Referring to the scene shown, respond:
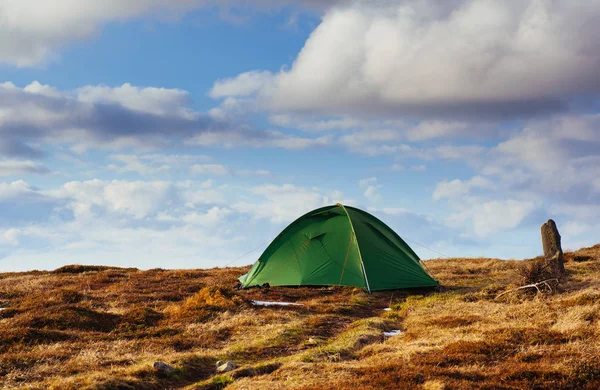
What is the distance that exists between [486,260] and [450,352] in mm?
24263

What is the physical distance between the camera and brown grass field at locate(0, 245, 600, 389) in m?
11.7

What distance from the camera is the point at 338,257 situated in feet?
82.6

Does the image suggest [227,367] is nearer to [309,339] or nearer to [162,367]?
[162,367]

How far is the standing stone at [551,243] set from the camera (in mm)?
23500

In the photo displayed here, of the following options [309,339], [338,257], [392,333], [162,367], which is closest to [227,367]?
[162,367]

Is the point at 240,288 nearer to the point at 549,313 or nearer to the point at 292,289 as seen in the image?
the point at 292,289

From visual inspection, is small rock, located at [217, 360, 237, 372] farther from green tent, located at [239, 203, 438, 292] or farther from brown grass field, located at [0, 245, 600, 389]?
green tent, located at [239, 203, 438, 292]

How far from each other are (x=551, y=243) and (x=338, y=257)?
9014 mm

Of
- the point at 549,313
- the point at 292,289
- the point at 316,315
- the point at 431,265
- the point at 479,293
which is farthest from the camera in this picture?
the point at 431,265

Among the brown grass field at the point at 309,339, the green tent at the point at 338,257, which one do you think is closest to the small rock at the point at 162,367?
the brown grass field at the point at 309,339

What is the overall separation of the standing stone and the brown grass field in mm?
1183

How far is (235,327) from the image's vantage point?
18.0 meters

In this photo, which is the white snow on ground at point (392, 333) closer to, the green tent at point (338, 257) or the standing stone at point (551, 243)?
the green tent at point (338, 257)

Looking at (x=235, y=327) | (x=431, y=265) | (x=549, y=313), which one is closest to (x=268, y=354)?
(x=235, y=327)
